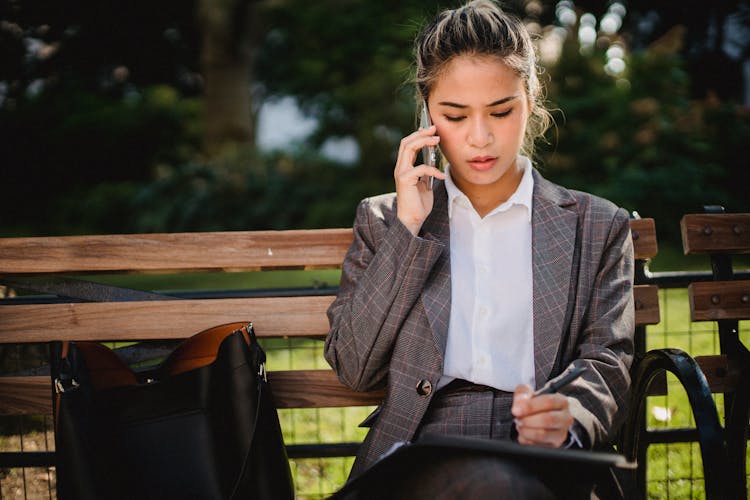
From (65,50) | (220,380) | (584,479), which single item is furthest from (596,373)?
(65,50)

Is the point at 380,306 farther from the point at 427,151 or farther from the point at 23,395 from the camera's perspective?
the point at 23,395

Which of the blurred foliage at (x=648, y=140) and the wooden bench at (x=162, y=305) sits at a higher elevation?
the blurred foliage at (x=648, y=140)

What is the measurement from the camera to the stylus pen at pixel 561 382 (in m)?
1.87

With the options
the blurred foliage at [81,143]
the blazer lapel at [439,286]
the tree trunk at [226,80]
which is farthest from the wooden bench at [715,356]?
A: the blurred foliage at [81,143]

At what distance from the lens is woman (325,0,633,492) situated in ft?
7.09

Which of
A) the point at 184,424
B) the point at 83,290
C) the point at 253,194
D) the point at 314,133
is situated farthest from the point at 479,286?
the point at 314,133

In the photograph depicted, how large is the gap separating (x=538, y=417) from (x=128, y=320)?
161cm

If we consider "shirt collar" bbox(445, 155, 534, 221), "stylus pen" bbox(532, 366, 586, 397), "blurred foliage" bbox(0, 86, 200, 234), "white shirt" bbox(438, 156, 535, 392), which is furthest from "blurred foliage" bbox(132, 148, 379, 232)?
"stylus pen" bbox(532, 366, 586, 397)

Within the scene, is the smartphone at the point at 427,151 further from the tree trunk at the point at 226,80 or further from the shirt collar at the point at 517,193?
the tree trunk at the point at 226,80

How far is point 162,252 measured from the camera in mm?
2645

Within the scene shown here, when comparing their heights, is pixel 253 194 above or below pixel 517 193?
above

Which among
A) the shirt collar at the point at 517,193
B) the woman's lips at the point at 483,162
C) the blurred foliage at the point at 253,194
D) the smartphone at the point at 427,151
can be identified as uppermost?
the blurred foliage at the point at 253,194

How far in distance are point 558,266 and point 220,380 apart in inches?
44.3

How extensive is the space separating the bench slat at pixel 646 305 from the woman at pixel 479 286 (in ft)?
1.40
